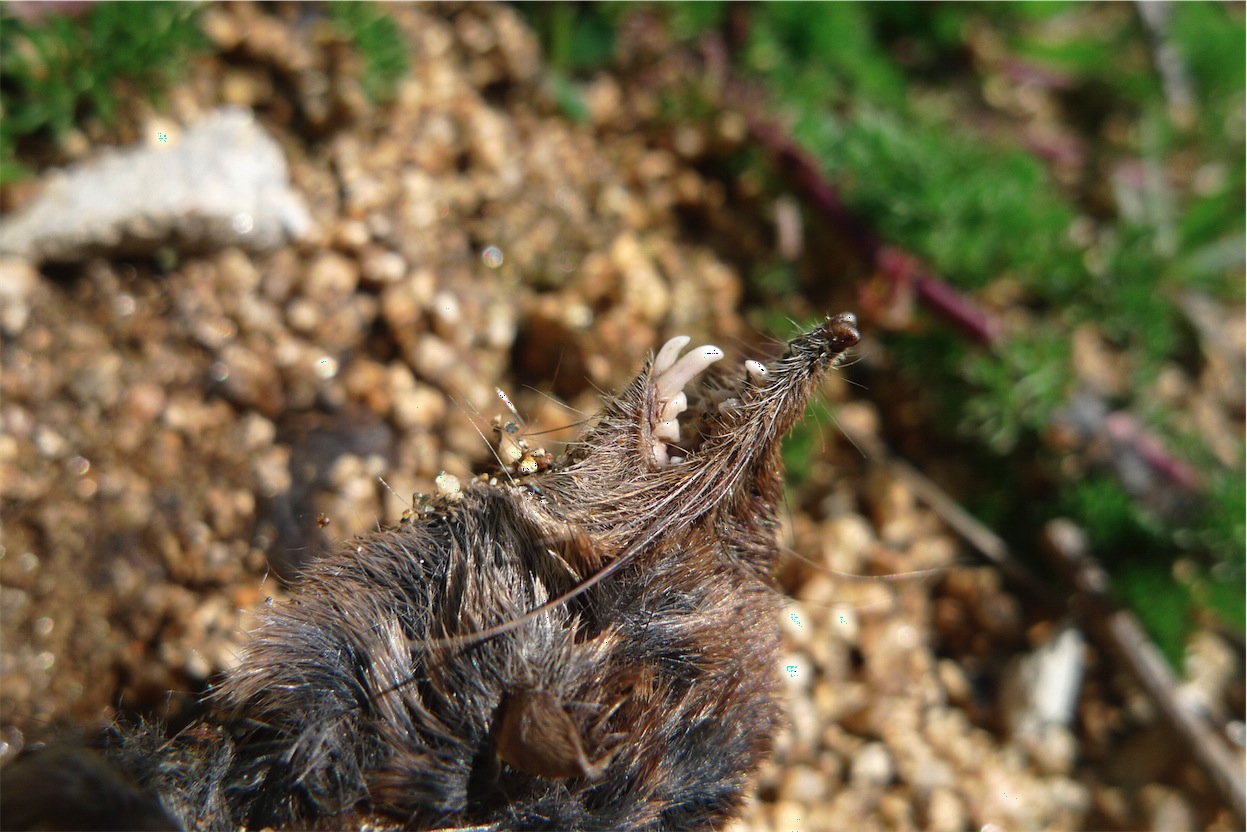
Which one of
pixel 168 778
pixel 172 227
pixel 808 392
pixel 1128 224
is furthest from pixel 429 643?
pixel 1128 224

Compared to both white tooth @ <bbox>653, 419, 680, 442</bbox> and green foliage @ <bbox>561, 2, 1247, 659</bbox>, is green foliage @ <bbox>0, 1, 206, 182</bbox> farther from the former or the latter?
white tooth @ <bbox>653, 419, 680, 442</bbox>

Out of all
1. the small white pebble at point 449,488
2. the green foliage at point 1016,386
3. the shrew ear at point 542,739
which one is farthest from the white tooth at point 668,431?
the green foliage at point 1016,386

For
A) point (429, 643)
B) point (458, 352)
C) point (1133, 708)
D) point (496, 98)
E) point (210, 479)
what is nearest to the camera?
point (429, 643)

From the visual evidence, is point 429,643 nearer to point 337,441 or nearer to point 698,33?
point 337,441

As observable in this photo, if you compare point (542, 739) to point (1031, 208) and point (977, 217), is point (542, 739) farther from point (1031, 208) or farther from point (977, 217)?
point (1031, 208)

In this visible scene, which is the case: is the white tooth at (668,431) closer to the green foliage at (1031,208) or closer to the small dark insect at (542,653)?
the small dark insect at (542,653)

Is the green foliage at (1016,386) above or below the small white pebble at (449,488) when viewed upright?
below
